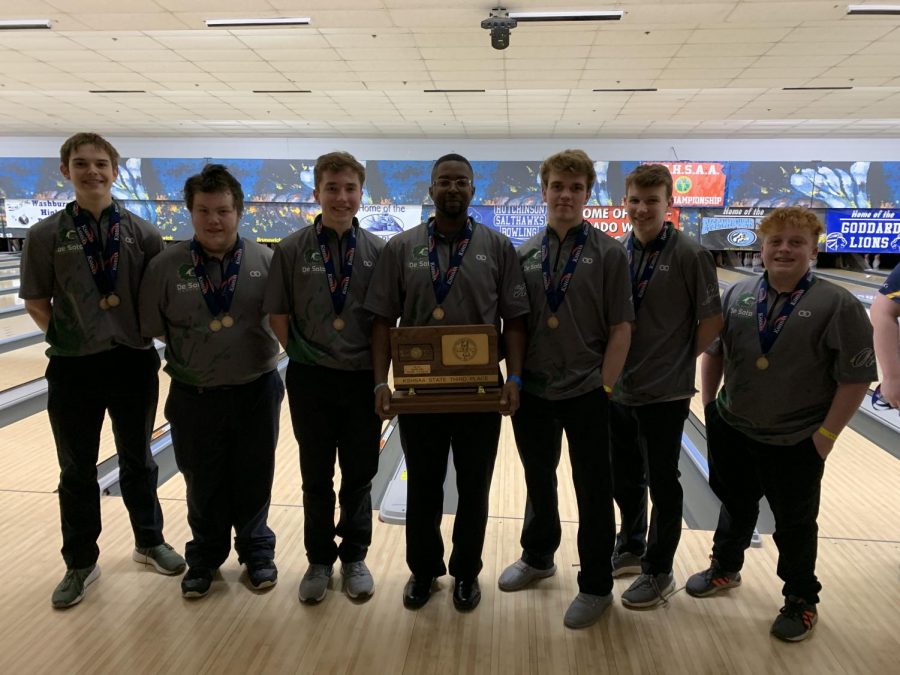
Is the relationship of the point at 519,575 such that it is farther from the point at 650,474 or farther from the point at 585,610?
the point at 650,474

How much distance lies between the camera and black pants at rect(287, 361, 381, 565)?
179 centimetres

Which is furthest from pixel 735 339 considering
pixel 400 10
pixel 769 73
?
pixel 769 73

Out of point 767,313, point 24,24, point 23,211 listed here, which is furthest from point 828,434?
point 23,211

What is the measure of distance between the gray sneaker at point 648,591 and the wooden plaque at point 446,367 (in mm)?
736

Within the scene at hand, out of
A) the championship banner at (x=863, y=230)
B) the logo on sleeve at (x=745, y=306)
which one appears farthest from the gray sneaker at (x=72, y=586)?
the championship banner at (x=863, y=230)

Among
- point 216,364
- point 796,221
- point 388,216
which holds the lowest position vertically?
point 216,364

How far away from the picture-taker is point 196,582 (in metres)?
1.88

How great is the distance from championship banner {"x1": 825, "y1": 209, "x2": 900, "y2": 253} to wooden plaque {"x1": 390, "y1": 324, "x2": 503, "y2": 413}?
27.6ft

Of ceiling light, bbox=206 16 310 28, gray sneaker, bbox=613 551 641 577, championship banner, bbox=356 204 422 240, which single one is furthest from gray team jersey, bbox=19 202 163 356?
championship banner, bbox=356 204 422 240

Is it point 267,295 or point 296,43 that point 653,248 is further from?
point 296,43

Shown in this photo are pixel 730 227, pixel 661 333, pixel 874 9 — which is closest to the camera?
pixel 661 333

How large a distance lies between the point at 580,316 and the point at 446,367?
401mm

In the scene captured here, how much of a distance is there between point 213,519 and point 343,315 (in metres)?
0.78

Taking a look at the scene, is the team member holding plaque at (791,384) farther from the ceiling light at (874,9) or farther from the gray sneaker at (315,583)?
the ceiling light at (874,9)
